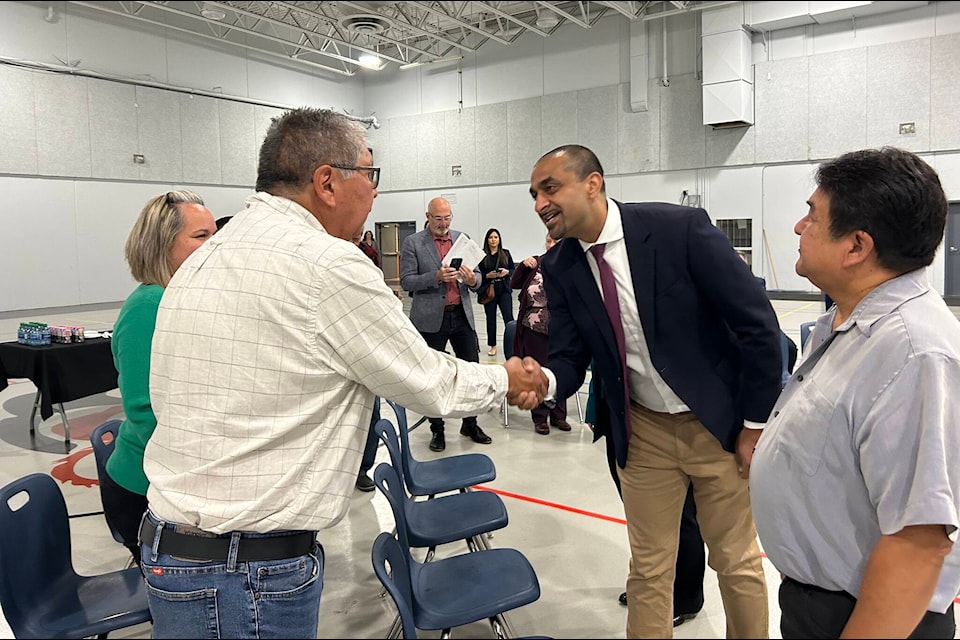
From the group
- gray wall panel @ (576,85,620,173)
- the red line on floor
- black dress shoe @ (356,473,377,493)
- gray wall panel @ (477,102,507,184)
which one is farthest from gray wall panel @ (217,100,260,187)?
the red line on floor

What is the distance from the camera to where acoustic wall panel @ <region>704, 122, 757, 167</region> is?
36.8 ft

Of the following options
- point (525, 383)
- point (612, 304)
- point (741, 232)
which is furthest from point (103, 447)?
point (741, 232)

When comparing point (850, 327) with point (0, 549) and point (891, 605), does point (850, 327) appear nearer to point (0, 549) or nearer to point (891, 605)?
point (891, 605)

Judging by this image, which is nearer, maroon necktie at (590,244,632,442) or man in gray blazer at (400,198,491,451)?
maroon necktie at (590,244,632,442)

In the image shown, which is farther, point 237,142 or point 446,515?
point 237,142

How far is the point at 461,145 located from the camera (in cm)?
1427

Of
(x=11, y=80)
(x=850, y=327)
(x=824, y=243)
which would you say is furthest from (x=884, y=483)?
(x=11, y=80)

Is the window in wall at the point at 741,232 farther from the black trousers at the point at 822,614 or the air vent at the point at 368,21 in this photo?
the air vent at the point at 368,21

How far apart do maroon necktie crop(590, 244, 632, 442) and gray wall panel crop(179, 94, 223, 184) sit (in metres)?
12.2

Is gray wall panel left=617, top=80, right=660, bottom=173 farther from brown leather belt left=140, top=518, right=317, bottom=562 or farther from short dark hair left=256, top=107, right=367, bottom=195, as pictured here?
brown leather belt left=140, top=518, right=317, bottom=562

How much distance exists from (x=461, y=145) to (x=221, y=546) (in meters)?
13.6

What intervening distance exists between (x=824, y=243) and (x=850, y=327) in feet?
0.56

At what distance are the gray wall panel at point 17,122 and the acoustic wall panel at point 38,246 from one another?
0.86 ft

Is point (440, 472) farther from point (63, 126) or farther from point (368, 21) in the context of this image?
point (63, 126)
